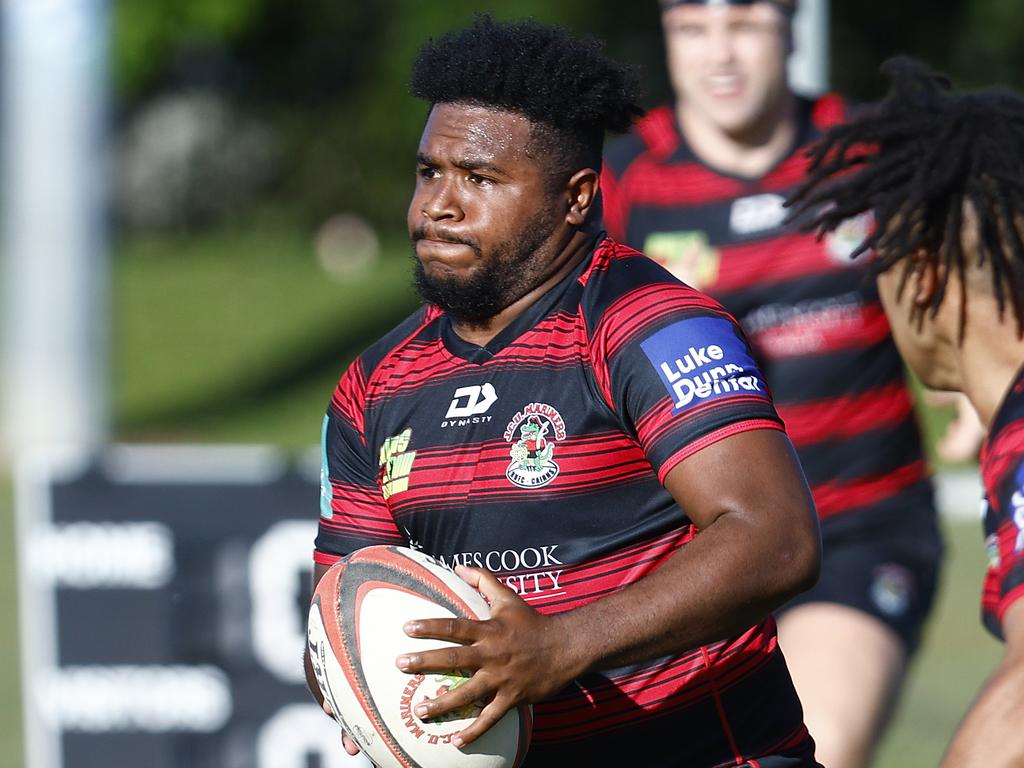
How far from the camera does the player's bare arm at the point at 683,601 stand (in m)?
2.55

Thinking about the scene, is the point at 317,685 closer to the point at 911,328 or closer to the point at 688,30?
the point at 911,328

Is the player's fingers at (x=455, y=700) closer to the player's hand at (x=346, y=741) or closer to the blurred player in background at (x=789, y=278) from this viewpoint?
the player's hand at (x=346, y=741)

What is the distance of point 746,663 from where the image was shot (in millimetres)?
3119

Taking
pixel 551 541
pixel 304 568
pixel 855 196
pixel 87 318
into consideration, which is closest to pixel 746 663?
pixel 551 541

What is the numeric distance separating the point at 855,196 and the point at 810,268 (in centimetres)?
119

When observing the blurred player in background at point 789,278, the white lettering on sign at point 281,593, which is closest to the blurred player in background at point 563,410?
the blurred player in background at point 789,278

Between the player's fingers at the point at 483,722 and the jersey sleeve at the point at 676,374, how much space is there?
1.57ft

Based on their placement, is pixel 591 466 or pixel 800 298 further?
pixel 800 298

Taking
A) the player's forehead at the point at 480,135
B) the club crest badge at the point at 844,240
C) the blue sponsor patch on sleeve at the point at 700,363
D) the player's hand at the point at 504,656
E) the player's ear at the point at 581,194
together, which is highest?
the player's forehead at the point at 480,135

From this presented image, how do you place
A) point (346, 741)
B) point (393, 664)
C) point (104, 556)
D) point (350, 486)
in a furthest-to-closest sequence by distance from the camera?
point (104, 556)
point (350, 486)
point (346, 741)
point (393, 664)

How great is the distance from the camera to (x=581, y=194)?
3113 millimetres

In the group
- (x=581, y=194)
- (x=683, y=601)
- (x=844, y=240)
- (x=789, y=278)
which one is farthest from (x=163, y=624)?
(x=683, y=601)

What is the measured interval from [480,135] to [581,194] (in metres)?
0.22

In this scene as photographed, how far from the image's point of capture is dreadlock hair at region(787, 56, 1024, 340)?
341 cm
